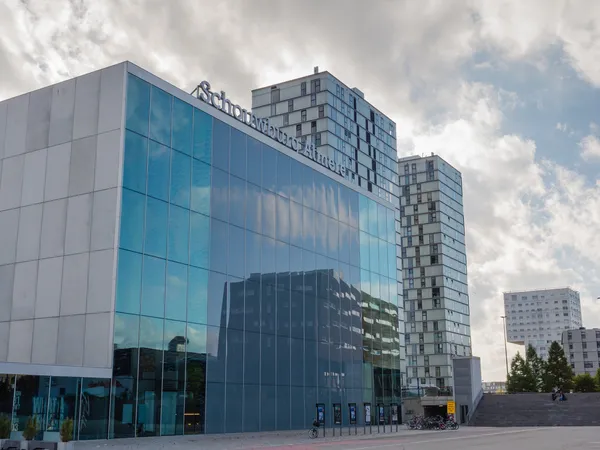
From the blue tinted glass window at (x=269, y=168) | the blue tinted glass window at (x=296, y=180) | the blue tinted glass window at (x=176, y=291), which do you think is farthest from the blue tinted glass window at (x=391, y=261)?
the blue tinted glass window at (x=176, y=291)

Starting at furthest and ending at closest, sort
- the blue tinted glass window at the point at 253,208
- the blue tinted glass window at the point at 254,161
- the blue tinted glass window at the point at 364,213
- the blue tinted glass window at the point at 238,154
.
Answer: the blue tinted glass window at the point at 364,213
the blue tinted glass window at the point at 254,161
the blue tinted glass window at the point at 253,208
the blue tinted glass window at the point at 238,154

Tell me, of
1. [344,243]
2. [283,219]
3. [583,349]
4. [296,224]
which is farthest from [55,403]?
[583,349]

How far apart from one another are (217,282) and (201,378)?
6.21 m

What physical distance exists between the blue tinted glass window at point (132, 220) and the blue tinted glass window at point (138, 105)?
13.0ft

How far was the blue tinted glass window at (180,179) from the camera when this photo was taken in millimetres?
42500

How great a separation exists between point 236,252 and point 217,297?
394 centimetres

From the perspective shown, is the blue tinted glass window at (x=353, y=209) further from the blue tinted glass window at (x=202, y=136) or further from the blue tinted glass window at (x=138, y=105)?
the blue tinted glass window at (x=138, y=105)

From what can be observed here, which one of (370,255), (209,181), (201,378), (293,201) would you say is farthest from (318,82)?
(201,378)

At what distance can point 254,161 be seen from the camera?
167 ft

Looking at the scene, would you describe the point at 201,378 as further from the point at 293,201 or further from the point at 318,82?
the point at 318,82

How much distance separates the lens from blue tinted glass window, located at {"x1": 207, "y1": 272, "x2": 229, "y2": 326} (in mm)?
44319

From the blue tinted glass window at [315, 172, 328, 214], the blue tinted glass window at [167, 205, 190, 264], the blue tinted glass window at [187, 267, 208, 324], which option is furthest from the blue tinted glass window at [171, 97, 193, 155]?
the blue tinted glass window at [315, 172, 328, 214]

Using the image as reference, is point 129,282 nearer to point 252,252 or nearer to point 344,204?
point 252,252

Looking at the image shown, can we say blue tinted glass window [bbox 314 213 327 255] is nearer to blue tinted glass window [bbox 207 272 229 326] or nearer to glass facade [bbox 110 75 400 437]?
glass facade [bbox 110 75 400 437]
